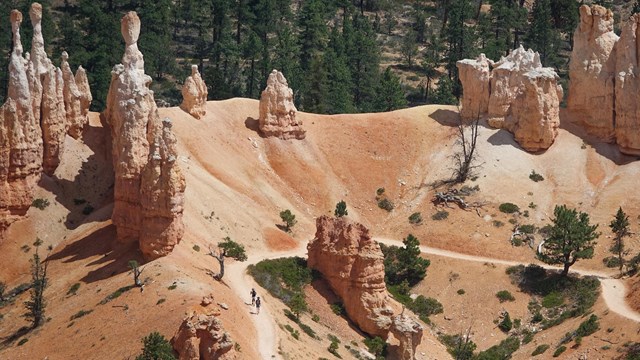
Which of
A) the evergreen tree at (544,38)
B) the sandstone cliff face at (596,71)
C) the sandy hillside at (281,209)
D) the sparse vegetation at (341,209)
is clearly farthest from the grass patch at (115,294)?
the evergreen tree at (544,38)

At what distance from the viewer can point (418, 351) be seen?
8331 cm

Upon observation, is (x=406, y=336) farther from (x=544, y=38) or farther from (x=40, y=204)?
(x=544, y=38)

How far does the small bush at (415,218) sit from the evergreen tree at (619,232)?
15.3 meters

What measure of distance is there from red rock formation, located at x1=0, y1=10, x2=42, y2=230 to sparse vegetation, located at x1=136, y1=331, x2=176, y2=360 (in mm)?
24165

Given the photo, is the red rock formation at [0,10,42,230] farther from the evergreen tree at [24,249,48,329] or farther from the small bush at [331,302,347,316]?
the small bush at [331,302,347,316]

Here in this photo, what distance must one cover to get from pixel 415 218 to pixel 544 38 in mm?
45849

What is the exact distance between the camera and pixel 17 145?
86.1 metres

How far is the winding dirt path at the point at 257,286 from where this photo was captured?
7371 centimetres

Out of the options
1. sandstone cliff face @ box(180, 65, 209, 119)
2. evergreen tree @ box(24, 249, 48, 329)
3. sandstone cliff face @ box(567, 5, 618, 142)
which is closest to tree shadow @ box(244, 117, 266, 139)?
sandstone cliff face @ box(180, 65, 209, 119)

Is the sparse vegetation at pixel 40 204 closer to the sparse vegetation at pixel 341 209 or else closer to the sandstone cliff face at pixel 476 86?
the sparse vegetation at pixel 341 209

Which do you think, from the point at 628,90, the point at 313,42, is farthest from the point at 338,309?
the point at 313,42

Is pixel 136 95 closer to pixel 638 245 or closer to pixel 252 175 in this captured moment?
pixel 252 175

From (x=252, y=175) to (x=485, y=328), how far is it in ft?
77.9

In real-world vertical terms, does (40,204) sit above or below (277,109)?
below
